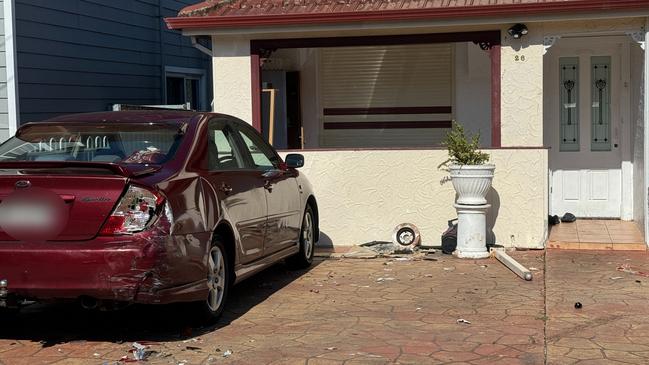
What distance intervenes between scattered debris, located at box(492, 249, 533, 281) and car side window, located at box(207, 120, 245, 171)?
293 centimetres

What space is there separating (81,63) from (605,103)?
7.56 meters

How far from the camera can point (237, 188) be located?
6.63 m

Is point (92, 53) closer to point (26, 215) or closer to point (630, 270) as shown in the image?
point (26, 215)

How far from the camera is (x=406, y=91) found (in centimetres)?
1267

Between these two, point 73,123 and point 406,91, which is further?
point 406,91

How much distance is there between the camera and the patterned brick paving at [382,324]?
5.42m

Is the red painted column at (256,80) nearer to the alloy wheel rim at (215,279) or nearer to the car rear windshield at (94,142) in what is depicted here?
the car rear windshield at (94,142)

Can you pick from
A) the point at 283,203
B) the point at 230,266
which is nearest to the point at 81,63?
the point at 283,203

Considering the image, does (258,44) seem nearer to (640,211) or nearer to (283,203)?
(283,203)

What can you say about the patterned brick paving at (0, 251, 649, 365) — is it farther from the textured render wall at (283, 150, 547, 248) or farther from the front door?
the front door

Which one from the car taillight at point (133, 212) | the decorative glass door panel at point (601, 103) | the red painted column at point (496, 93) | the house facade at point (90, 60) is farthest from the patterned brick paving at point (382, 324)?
the house facade at point (90, 60)

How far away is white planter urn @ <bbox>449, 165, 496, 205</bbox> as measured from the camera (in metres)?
9.09

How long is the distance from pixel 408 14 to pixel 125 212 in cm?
519

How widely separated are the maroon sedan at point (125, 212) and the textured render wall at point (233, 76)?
11.5 ft
